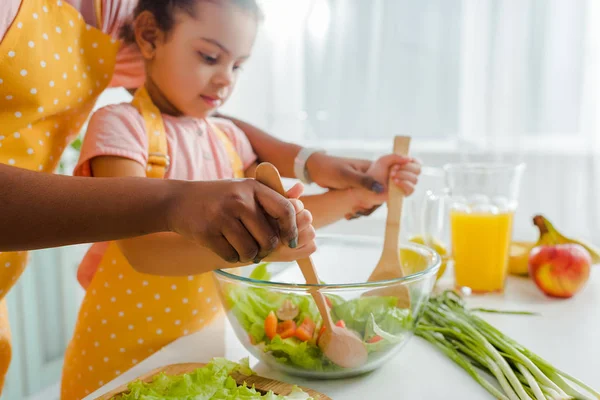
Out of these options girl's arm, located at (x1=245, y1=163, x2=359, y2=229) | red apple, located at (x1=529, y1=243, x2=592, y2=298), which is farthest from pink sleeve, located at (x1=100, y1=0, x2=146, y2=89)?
red apple, located at (x1=529, y1=243, x2=592, y2=298)

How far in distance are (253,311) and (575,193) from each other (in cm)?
184

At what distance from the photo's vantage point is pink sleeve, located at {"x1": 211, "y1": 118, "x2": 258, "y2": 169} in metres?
1.12

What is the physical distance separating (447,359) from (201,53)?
59 cm

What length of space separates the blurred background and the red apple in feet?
3.85

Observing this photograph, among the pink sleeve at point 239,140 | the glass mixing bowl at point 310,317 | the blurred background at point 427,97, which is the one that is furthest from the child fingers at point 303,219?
the blurred background at point 427,97

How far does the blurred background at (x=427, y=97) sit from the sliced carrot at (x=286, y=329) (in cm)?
135

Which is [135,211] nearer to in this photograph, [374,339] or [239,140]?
[374,339]

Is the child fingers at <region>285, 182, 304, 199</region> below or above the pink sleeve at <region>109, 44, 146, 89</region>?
below

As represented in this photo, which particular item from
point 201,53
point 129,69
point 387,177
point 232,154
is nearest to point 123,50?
point 129,69

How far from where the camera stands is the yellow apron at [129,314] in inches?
37.2

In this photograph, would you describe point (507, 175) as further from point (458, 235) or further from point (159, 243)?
point (159, 243)

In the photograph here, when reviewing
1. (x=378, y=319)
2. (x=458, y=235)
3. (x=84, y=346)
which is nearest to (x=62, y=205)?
(x=378, y=319)

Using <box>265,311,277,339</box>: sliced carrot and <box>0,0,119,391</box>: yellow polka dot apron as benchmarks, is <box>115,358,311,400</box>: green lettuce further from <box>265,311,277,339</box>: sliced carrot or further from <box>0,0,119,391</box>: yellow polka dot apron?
<box>0,0,119,391</box>: yellow polka dot apron

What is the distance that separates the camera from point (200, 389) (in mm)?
620
